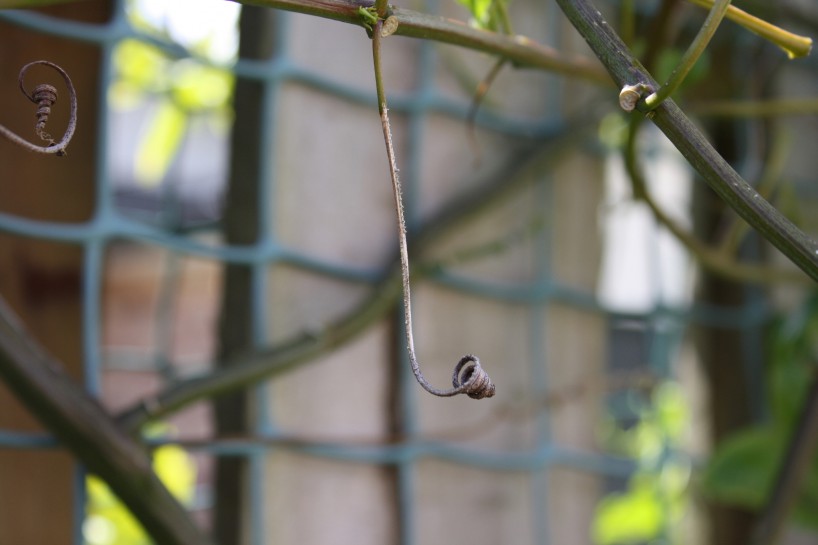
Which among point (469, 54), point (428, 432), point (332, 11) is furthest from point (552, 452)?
point (332, 11)

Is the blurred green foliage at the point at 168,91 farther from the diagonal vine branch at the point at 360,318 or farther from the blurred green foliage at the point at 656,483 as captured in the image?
the blurred green foliage at the point at 656,483

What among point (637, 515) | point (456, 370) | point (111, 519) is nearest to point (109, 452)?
point (456, 370)

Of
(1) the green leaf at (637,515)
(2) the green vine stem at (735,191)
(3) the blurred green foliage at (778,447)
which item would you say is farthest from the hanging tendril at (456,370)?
(1) the green leaf at (637,515)

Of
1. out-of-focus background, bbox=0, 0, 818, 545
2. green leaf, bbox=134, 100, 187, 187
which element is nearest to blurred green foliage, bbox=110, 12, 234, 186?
green leaf, bbox=134, 100, 187, 187

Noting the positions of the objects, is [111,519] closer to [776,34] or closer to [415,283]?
[415,283]

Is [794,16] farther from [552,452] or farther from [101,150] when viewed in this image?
[101,150]
